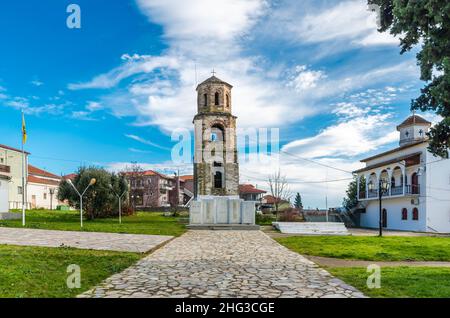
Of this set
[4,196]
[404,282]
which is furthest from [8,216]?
[404,282]

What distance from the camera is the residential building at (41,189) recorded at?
172 ft

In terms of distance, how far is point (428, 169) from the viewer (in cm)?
3347

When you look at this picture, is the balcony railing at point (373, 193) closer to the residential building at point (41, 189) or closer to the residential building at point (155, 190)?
the residential building at point (155, 190)

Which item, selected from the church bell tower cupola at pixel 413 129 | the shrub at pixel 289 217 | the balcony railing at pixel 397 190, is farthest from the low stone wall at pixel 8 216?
the church bell tower cupola at pixel 413 129

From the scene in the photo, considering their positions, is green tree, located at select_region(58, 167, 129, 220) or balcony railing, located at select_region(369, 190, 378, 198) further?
balcony railing, located at select_region(369, 190, 378, 198)

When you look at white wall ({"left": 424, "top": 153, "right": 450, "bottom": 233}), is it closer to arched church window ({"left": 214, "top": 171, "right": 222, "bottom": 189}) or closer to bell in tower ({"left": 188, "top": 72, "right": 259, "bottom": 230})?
bell in tower ({"left": 188, "top": 72, "right": 259, "bottom": 230})

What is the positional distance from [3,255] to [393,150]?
3843 centimetres

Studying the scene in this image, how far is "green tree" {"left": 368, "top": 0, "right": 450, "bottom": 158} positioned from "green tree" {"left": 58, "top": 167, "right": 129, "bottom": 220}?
30454 mm

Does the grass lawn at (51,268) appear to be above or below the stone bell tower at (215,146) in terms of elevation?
below

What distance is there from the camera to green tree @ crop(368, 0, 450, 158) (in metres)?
7.74

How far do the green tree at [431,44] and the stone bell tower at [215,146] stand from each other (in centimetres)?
2360

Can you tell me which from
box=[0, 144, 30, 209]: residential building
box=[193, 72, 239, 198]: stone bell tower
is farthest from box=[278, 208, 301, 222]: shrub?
box=[0, 144, 30, 209]: residential building
